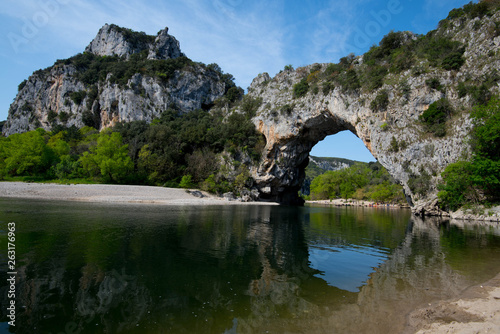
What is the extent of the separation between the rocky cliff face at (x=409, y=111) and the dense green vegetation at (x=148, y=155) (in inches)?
396

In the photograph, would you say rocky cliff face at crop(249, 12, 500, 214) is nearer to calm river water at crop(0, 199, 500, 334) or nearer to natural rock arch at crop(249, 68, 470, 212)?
natural rock arch at crop(249, 68, 470, 212)

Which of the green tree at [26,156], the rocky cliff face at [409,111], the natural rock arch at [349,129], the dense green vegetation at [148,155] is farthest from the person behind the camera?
the dense green vegetation at [148,155]

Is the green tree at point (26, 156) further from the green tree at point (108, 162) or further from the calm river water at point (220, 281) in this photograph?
the calm river water at point (220, 281)

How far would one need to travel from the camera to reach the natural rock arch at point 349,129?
110 ft

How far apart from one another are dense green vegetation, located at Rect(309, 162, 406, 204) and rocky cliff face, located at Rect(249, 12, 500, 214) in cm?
3264

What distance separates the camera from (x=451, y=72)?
116 ft

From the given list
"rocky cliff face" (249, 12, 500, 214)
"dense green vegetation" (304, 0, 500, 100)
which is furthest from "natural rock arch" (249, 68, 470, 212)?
"dense green vegetation" (304, 0, 500, 100)

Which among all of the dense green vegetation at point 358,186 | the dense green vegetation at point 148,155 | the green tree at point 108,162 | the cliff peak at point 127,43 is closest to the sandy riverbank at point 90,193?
the green tree at point 108,162

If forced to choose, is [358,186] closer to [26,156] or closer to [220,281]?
[26,156]

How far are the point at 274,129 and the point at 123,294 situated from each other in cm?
4995

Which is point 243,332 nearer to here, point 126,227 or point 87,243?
point 87,243

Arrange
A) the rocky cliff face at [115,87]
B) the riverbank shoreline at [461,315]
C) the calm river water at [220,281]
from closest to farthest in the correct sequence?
the riverbank shoreline at [461,315] < the calm river water at [220,281] < the rocky cliff face at [115,87]

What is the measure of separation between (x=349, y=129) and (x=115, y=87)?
68.7m

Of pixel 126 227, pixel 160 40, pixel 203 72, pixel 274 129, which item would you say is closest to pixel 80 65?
pixel 160 40
